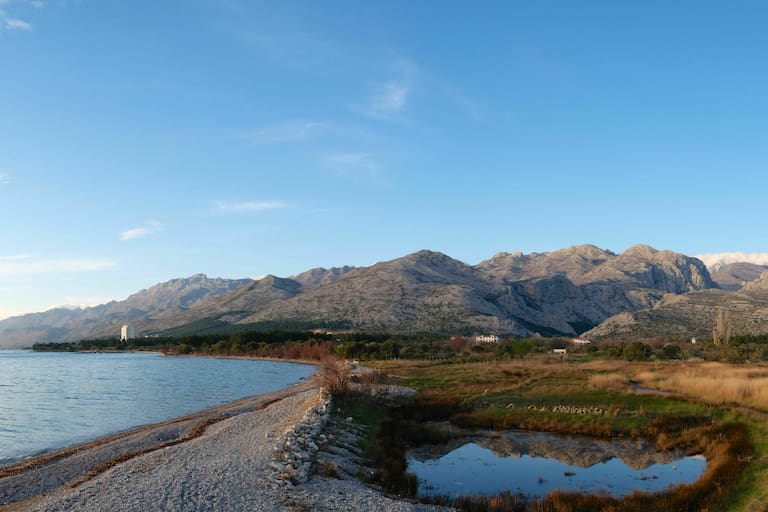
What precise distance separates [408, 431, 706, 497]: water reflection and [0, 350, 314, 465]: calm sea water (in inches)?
967

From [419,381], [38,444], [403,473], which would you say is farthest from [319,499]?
[419,381]

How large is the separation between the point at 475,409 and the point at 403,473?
57.2 feet

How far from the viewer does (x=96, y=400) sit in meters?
61.5

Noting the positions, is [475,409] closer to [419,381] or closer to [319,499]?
[419,381]

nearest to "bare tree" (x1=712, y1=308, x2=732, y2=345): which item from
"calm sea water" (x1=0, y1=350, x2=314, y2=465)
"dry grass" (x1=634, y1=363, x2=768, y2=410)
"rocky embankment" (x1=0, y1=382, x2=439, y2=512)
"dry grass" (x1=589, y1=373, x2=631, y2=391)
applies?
"dry grass" (x1=634, y1=363, x2=768, y2=410)

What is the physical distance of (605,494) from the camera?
A: 20.9 metres

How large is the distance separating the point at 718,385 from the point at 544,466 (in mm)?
19746

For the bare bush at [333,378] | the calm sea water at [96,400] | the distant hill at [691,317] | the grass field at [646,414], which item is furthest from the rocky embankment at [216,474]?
the distant hill at [691,317]

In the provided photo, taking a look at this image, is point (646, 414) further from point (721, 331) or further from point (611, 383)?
point (721, 331)

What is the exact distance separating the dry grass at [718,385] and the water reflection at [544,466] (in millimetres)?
9464

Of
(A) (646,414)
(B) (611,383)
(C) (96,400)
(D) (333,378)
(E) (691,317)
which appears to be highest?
(E) (691,317)

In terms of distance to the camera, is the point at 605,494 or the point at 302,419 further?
the point at 302,419

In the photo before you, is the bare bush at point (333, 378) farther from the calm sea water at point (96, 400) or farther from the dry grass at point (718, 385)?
the dry grass at point (718, 385)

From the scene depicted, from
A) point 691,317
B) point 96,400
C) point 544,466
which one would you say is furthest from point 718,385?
point 691,317
